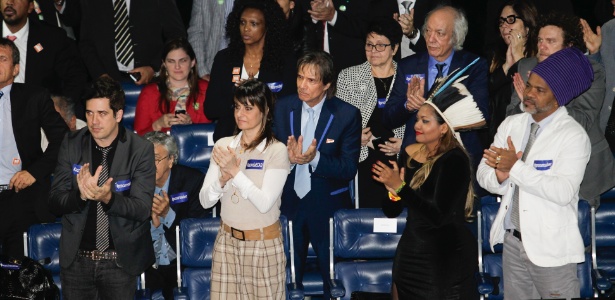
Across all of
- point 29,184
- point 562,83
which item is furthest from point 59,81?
point 562,83

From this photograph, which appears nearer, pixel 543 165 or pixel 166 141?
pixel 543 165

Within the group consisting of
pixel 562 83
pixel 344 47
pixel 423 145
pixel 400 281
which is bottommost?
pixel 400 281

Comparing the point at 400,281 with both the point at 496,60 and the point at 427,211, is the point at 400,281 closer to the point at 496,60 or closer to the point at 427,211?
the point at 427,211

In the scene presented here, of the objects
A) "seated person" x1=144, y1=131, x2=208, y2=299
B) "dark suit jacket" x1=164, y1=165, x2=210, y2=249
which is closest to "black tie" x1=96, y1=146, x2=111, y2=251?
"seated person" x1=144, y1=131, x2=208, y2=299

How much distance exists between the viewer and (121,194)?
225 inches

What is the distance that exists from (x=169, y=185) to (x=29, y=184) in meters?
1.04

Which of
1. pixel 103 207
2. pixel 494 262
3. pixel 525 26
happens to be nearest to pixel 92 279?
pixel 103 207

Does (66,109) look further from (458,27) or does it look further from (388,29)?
(458,27)

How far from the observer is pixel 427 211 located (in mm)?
5301

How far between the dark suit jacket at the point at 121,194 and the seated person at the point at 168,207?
687 mm

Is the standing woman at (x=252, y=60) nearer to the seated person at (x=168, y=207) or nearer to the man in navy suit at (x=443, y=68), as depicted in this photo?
the seated person at (x=168, y=207)

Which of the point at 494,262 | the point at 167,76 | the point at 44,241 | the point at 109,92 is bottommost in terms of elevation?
the point at 494,262

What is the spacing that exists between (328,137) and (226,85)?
137cm

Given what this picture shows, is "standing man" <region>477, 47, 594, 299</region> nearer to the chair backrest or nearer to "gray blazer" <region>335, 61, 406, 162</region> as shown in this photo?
"gray blazer" <region>335, 61, 406, 162</region>
